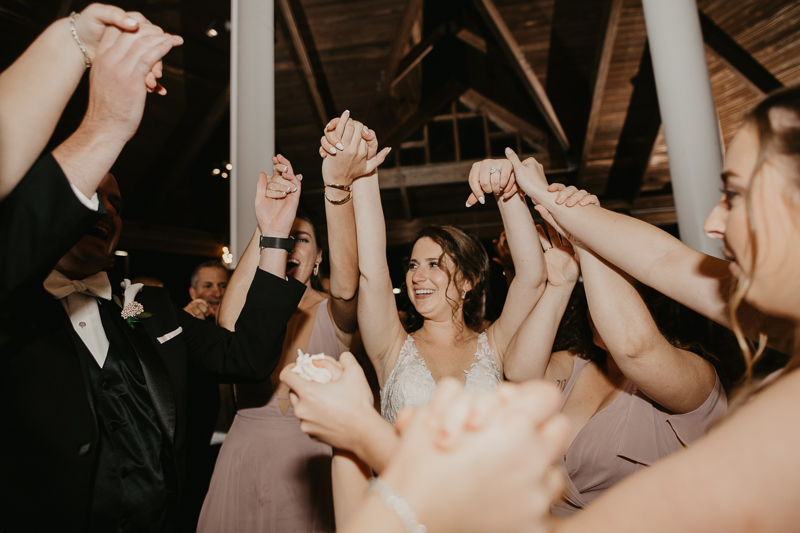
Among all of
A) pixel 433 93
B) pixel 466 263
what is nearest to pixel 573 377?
pixel 466 263

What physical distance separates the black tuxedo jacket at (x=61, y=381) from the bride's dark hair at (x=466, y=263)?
84 centimetres

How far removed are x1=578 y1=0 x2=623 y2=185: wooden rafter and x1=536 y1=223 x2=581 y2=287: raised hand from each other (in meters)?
4.94

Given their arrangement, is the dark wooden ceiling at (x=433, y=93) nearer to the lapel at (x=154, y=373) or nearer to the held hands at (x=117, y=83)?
the lapel at (x=154, y=373)

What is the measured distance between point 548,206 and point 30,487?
4.93 feet

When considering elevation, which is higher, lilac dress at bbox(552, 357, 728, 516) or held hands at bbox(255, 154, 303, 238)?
held hands at bbox(255, 154, 303, 238)

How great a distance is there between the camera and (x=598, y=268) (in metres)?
1.36

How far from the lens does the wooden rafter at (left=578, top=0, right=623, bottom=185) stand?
18.1 feet

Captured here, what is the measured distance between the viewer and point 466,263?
6.72 ft

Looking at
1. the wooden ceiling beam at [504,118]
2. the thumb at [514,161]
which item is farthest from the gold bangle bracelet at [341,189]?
the wooden ceiling beam at [504,118]

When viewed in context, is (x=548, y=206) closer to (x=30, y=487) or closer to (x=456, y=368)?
(x=456, y=368)

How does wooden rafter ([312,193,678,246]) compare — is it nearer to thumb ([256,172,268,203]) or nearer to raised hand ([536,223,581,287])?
raised hand ([536,223,581,287])

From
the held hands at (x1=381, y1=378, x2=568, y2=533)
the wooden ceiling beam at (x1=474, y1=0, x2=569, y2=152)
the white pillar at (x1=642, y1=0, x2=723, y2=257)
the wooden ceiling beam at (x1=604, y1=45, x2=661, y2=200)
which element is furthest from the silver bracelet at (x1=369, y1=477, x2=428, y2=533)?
the wooden ceiling beam at (x1=604, y1=45, x2=661, y2=200)

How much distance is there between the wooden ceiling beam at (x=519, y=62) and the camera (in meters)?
6.29

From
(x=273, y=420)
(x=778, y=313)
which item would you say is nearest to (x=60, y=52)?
(x=778, y=313)
